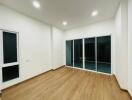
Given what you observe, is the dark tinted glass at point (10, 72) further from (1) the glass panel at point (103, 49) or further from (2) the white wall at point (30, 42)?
(1) the glass panel at point (103, 49)

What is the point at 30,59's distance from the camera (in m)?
3.80

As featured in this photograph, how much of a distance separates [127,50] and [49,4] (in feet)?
10.5

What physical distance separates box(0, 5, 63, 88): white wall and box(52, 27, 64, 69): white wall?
390 mm

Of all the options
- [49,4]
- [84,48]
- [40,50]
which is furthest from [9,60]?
[84,48]

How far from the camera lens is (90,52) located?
5.85 meters

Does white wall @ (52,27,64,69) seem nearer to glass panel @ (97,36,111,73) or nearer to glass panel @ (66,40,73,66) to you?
glass panel @ (66,40,73,66)

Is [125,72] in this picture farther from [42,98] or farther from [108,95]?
[42,98]

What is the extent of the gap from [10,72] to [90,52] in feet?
16.8

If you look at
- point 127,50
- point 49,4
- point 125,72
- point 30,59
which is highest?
point 49,4

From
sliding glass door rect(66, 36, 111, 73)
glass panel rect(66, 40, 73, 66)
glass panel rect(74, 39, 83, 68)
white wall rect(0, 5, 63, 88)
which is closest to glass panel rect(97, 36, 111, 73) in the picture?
sliding glass door rect(66, 36, 111, 73)

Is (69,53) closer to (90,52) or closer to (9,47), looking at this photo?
(90,52)

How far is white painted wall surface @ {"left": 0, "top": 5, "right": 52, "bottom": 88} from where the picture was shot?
2951 millimetres

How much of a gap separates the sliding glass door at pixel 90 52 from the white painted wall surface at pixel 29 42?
83.3 inches

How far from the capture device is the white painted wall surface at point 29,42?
2951 millimetres
